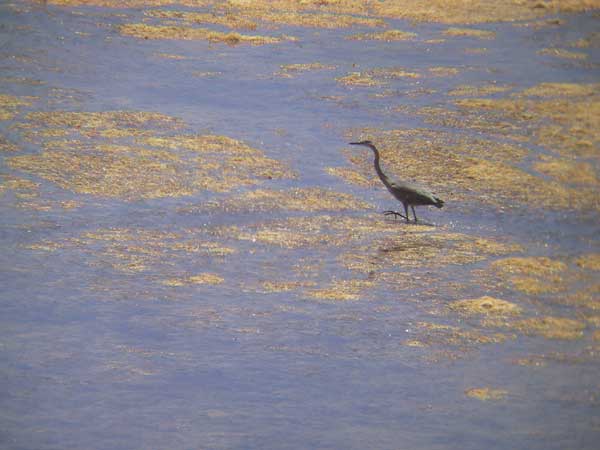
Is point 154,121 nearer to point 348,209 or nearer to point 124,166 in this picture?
point 124,166

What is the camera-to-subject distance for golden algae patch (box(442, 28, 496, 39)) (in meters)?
26.8

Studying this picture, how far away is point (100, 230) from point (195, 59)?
9229mm

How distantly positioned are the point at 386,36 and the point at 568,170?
28.4ft

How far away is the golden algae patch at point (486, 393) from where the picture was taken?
37.6 ft

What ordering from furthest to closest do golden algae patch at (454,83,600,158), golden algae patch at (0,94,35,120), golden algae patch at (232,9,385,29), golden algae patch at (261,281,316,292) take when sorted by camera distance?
1. golden algae patch at (232,9,385,29)
2. golden algae patch at (454,83,600,158)
3. golden algae patch at (0,94,35,120)
4. golden algae patch at (261,281,316,292)

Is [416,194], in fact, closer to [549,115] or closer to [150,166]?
[150,166]

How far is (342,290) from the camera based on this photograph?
1411 cm

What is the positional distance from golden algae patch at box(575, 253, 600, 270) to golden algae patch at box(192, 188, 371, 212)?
3.32 meters

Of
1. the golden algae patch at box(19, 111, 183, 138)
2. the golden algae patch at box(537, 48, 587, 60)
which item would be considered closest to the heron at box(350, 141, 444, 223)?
the golden algae patch at box(19, 111, 183, 138)

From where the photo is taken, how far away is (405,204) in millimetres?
16297

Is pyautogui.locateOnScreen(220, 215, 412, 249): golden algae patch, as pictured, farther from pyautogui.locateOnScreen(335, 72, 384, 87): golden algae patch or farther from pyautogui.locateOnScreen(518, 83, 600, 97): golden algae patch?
pyautogui.locateOnScreen(518, 83, 600, 97): golden algae patch

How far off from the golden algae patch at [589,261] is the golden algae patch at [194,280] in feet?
15.8

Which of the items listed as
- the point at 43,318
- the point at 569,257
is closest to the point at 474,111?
the point at 569,257

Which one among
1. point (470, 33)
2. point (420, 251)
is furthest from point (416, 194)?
point (470, 33)
